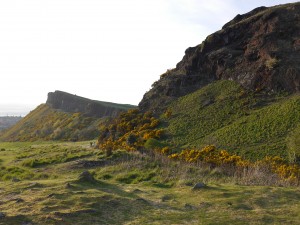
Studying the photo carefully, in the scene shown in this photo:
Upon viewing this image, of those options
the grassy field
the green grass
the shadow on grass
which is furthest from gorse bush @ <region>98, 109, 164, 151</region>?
the shadow on grass

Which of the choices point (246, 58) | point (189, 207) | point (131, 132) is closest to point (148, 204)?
point (189, 207)

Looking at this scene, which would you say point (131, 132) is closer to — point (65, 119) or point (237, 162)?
point (237, 162)

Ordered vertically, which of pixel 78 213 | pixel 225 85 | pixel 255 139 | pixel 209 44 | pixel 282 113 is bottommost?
pixel 78 213

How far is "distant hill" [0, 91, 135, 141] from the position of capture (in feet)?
259

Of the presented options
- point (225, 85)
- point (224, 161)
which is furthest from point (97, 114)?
point (224, 161)

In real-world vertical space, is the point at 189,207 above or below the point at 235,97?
below

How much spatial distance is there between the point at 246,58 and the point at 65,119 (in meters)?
56.2

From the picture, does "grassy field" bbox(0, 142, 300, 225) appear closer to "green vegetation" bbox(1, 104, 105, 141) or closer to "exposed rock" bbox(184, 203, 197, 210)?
"exposed rock" bbox(184, 203, 197, 210)

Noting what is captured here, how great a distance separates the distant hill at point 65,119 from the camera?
7906 cm

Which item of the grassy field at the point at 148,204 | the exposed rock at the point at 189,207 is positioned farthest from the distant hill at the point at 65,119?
the exposed rock at the point at 189,207

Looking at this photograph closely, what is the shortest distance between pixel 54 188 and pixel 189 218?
7716 millimetres

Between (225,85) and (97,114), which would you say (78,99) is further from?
(225,85)

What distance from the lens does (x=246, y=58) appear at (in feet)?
157

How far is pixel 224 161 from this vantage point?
29719mm
